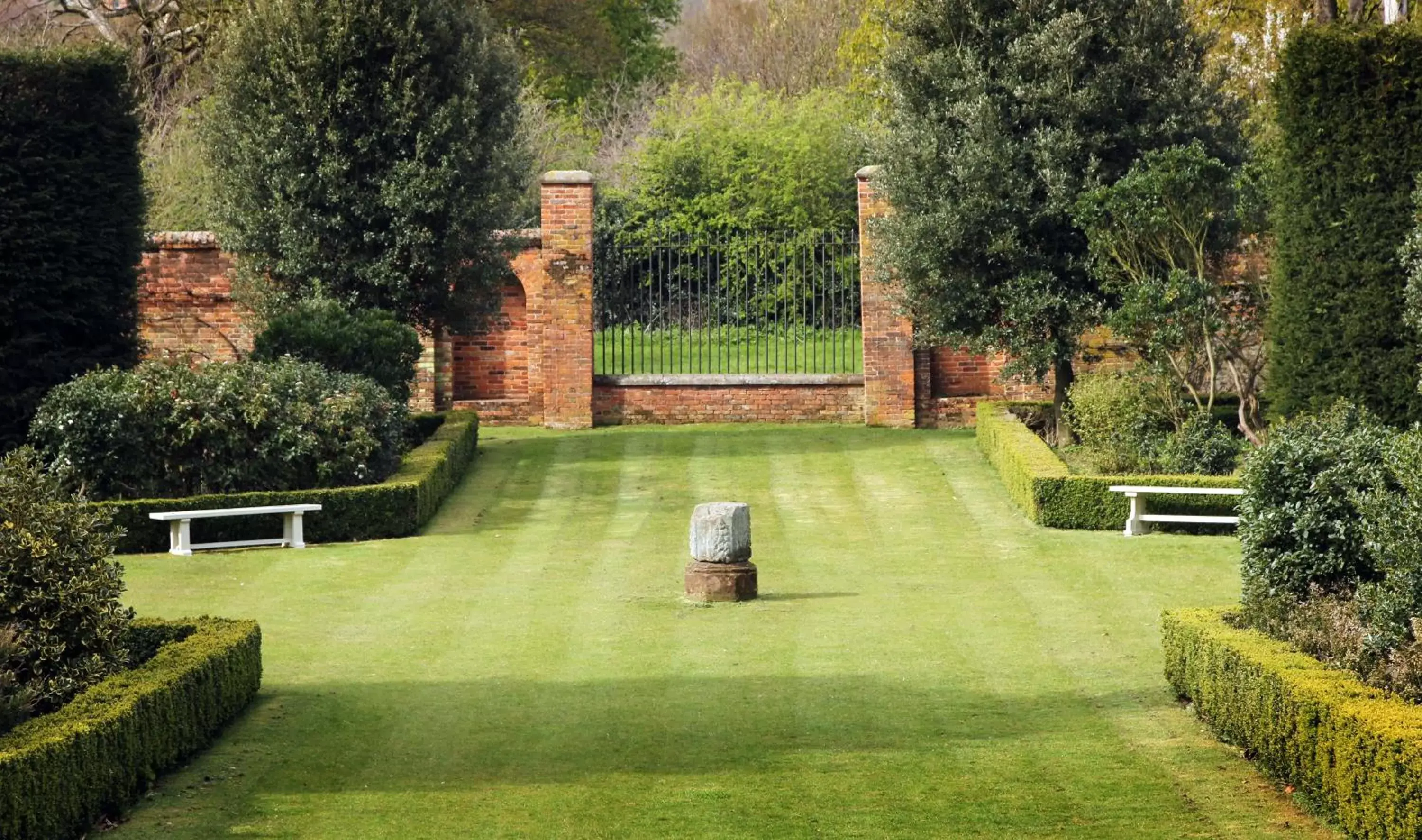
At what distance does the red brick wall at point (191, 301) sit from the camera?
23.0 metres

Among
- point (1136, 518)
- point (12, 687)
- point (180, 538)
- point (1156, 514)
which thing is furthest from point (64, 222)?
point (1156, 514)

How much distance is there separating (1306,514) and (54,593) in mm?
6524

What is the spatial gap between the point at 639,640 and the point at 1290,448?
14.0 ft

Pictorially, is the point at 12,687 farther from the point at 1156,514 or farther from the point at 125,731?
the point at 1156,514

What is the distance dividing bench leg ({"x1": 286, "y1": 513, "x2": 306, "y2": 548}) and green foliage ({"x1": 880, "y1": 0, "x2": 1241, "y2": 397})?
25.7 ft

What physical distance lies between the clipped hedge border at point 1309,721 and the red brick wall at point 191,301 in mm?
15744

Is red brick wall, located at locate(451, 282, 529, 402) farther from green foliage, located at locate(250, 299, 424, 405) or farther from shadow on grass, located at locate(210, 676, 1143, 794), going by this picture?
shadow on grass, located at locate(210, 676, 1143, 794)

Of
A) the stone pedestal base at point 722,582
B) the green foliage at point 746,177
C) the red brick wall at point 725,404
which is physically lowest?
the stone pedestal base at point 722,582

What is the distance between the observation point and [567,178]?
22.8m

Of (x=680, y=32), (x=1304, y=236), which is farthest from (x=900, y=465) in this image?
(x=680, y=32)

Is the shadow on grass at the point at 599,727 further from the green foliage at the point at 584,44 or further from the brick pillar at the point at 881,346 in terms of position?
the green foliage at the point at 584,44

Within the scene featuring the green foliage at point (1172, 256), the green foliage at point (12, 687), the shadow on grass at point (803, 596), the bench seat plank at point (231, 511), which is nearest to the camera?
the green foliage at point (12, 687)

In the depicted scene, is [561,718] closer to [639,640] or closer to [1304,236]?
[639,640]

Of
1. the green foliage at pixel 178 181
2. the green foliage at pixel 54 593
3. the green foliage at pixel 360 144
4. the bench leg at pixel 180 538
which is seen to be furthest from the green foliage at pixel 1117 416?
the green foliage at pixel 178 181
